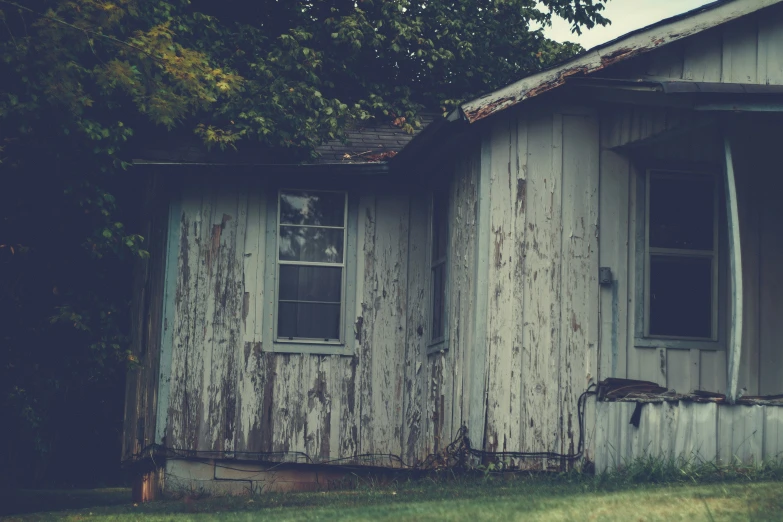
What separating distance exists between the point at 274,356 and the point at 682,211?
4880 millimetres

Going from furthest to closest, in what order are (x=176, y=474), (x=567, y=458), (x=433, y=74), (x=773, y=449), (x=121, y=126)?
(x=433, y=74) → (x=121, y=126) → (x=176, y=474) → (x=567, y=458) → (x=773, y=449)

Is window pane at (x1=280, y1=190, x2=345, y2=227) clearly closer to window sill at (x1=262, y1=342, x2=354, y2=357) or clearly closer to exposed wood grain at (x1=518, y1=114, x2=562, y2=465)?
window sill at (x1=262, y1=342, x2=354, y2=357)

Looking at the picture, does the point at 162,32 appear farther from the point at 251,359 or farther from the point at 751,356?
the point at 751,356

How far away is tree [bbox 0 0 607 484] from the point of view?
13.4 metres

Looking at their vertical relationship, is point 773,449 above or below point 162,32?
below

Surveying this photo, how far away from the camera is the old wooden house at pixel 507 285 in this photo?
36.9 ft

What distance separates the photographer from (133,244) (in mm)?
14570

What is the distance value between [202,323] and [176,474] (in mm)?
1728

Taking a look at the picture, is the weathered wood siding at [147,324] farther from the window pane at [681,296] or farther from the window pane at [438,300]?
the window pane at [681,296]

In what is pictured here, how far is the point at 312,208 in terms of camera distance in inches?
548

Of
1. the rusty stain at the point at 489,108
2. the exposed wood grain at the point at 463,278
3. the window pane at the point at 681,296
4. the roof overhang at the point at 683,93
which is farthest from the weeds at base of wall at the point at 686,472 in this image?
the rusty stain at the point at 489,108

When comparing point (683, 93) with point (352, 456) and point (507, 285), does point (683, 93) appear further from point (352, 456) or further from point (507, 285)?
point (352, 456)

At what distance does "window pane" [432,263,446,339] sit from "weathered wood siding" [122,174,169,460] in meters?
3.15

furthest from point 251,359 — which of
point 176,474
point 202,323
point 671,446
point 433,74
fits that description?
point 433,74
